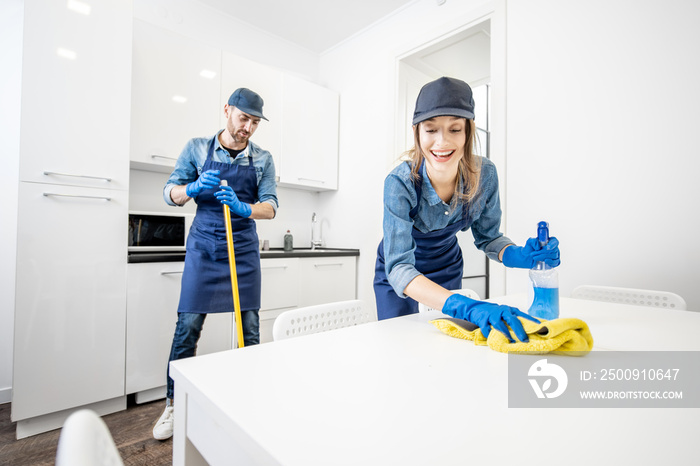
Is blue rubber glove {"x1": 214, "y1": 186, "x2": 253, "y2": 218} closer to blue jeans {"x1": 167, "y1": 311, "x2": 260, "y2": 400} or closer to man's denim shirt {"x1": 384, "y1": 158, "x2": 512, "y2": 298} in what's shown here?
blue jeans {"x1": 167, "y1": 311, "x2": 260, "y2": 400}

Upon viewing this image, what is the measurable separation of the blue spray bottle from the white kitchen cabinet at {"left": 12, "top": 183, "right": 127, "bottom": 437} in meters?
1.90

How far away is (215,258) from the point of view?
1.76 meters

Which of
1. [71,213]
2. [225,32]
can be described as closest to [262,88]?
[225,32]

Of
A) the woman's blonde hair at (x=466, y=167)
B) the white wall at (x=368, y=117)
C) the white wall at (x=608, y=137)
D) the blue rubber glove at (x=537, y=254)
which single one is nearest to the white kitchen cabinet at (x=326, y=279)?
the white wall at (x=368, y=117)

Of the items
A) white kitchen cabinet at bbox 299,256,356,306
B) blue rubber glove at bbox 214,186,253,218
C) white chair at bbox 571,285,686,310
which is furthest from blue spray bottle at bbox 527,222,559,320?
white kitchen cabinet at bbox 299,256,356,306

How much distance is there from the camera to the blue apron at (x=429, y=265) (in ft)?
4.38

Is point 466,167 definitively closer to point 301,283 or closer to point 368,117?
point 301,283

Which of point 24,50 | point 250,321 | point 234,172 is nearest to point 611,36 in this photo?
point 234,172

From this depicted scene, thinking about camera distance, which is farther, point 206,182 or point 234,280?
point 206,182

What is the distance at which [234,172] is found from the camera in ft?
6.03

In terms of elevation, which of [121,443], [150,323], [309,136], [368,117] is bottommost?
[121,443]

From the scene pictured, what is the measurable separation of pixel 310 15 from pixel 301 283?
2.08m

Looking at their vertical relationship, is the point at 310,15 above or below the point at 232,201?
above

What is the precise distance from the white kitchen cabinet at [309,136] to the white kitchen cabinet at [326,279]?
0.70 m
